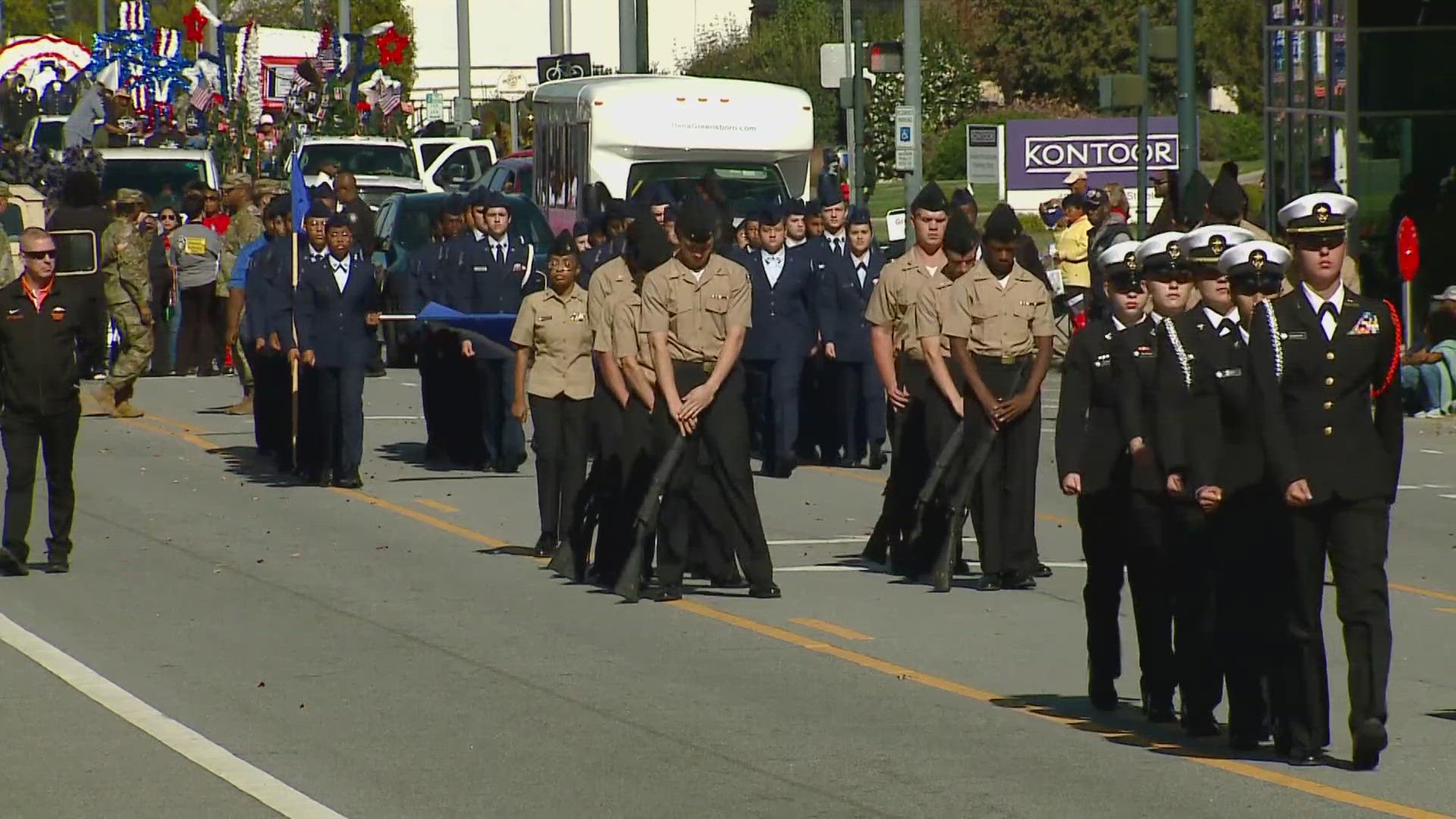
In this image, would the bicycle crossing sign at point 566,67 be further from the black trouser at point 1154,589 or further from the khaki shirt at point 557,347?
the black trouser at point 1154,589

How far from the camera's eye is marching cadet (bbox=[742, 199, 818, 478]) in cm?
1873

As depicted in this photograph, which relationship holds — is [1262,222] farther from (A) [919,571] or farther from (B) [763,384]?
(A) [919,571]

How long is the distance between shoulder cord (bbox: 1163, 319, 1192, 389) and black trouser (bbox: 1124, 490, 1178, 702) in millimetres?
517

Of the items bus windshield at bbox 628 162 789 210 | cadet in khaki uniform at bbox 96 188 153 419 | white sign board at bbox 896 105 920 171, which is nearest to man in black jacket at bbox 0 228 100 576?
cadet in khaki uniform at bbox 96 188 153 419

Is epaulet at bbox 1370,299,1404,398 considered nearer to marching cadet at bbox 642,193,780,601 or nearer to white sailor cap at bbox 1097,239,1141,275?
white sailor cap at bbox 1097,239,1141,275

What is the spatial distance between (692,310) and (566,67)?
25.7 meters

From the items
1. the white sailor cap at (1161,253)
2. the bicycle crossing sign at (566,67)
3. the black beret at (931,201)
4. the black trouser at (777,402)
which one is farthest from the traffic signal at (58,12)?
the white sailor cap at (1161,253)

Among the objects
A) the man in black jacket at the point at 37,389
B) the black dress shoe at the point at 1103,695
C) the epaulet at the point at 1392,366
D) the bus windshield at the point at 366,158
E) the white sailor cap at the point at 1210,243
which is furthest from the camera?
the bus windshield at the point at 366,158

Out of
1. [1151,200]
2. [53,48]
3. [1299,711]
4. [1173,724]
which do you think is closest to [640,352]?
[1173,724]

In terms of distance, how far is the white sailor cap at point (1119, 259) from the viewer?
11.1 metres

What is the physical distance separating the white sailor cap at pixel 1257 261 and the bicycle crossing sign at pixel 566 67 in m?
28.9

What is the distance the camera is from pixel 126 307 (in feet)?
76.0

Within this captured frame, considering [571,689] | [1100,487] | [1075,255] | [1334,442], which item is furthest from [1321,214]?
[1075,255]

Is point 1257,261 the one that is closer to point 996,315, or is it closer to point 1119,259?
point 1119,259
